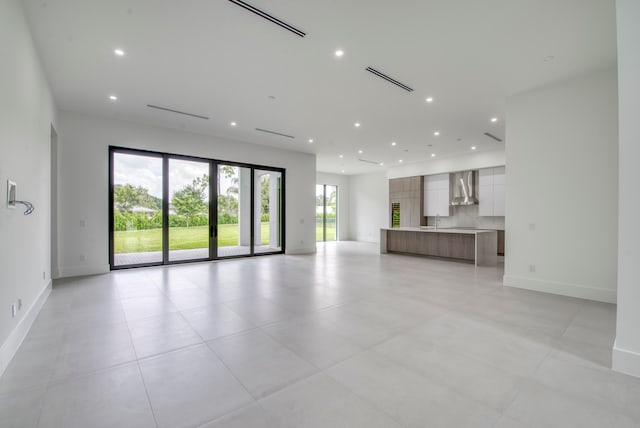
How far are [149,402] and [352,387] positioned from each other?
1431mm

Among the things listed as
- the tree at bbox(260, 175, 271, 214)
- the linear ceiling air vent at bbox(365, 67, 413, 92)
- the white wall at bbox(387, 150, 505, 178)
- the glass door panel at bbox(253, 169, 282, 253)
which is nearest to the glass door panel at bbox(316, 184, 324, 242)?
the white wall at bbox(387, 150, 505, 178)

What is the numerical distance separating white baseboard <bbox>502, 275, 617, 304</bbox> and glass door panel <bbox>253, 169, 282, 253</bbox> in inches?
255

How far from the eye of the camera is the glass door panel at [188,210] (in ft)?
23.9

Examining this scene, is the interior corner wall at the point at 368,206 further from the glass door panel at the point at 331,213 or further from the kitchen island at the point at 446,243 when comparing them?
the kitchen island at the point at 446,243

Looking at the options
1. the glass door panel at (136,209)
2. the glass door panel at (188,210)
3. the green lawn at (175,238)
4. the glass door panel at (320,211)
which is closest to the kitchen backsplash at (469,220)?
the glass door panel at (320,211)

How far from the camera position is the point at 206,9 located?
2984 mm

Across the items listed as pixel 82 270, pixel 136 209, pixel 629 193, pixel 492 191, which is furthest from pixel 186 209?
pixel 492 191

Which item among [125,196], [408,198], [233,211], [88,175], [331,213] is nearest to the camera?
[88,175]

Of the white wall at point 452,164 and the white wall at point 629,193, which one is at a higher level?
the white wall at point 452,164

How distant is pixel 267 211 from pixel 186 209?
8.24 feet

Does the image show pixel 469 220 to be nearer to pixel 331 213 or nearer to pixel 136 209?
pixel 331 213

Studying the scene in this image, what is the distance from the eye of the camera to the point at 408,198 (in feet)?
39.1

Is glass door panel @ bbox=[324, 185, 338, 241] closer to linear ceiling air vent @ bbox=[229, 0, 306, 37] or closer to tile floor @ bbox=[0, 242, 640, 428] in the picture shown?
tile floor @ bbox=[0, 242, 640, 428]

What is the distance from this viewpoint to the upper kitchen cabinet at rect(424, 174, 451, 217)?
35.6 feet
